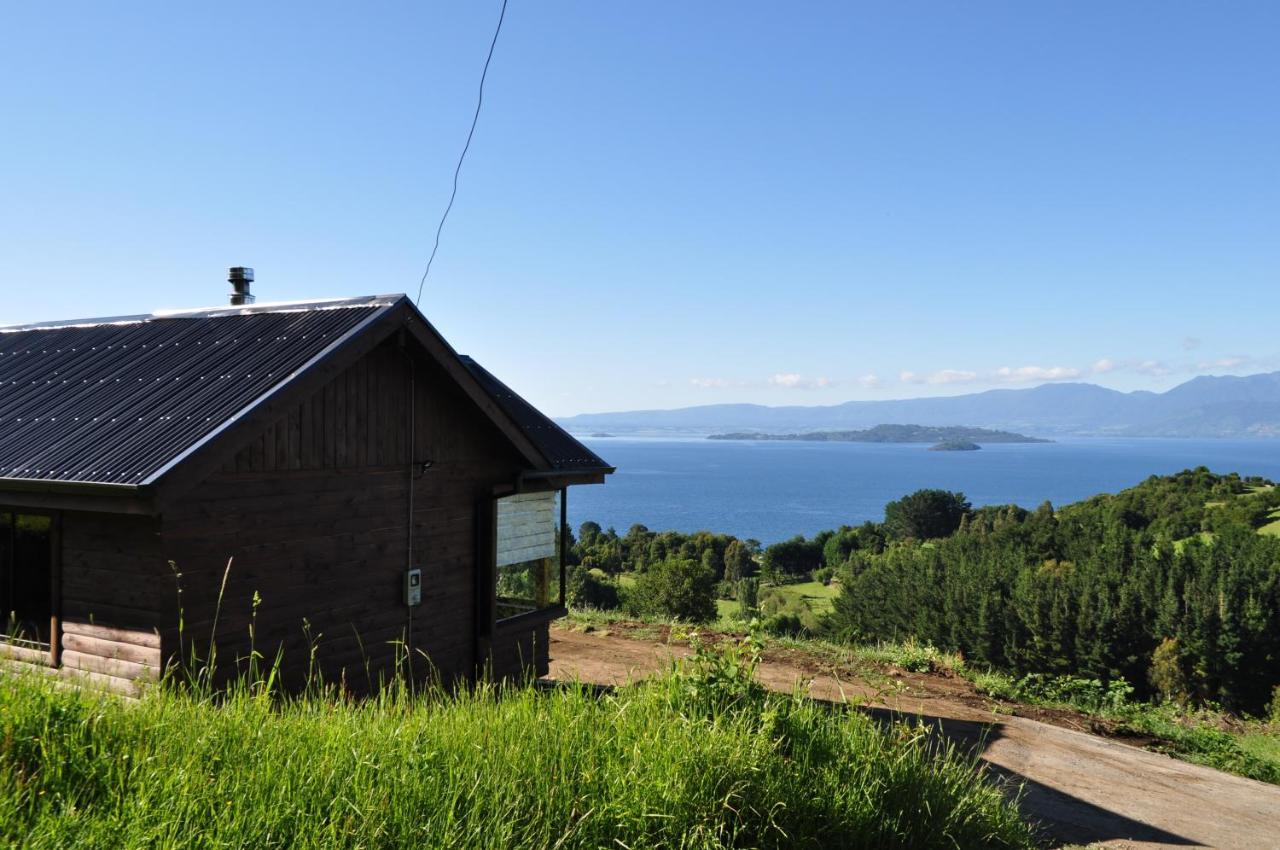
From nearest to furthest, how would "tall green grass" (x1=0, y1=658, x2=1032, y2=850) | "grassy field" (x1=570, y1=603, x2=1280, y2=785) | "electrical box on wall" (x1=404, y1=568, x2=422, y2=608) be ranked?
"tall green grass" (x1=0, y1=658, x2=1032, y2=850)
"electrical box on wall" (x1=404, y1=568, x2=422, y2=608)
"grassy field" (x1=570, y1=603, x2=1280, y2=785)

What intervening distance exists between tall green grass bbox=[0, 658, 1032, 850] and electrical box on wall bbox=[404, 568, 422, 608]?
359cm

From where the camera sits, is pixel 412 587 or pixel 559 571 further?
pixel 559 571

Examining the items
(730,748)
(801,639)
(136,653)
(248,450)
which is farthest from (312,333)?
(801,639)

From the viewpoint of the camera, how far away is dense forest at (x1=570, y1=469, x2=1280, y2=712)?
51625mm

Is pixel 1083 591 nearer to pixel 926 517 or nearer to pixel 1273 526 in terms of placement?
pixel 1273 526

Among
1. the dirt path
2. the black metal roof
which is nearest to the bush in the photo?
the dirt path

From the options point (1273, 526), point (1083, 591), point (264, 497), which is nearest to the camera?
point (264, 497)

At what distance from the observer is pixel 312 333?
8.80 m

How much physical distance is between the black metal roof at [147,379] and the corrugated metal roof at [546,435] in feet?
2.60

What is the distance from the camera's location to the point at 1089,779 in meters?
9.07

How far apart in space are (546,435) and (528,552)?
2040 millimetres

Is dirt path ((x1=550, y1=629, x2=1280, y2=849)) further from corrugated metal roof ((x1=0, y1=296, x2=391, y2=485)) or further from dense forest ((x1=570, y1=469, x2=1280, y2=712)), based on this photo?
dense forest ((x1=570, y1=469, x2=1280, y2=712))

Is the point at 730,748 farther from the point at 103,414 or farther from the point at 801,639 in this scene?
the point at 801,639

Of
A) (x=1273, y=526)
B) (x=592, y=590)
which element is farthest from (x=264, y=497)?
(x=1273, y=526)
